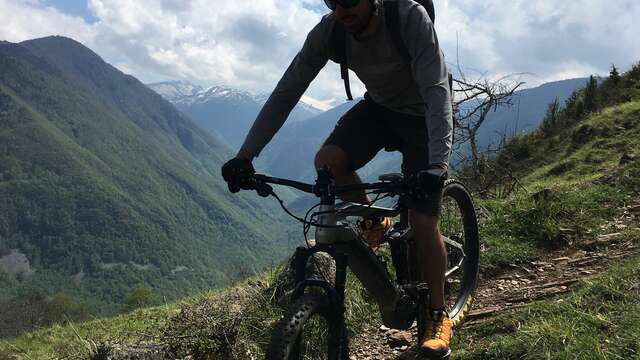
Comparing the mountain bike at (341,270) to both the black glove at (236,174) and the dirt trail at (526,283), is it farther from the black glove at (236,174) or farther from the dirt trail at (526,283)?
the dirt trail at (526,283)

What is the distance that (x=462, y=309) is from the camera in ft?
17.9

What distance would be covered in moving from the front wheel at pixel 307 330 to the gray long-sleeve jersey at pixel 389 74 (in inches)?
52.5

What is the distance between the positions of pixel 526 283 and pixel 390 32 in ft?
12.9

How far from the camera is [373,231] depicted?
4539 mm

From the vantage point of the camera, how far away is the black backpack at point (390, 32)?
401 centimetres

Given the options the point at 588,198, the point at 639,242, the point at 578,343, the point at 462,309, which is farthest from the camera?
the point at 588,198

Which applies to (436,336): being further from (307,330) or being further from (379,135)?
(379,135)

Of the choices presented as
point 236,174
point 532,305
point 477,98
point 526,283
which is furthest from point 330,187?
point 477,98

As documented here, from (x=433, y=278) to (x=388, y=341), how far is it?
1575 mm

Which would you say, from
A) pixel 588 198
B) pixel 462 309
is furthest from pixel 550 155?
pixel 462 309

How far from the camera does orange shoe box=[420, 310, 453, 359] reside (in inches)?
165

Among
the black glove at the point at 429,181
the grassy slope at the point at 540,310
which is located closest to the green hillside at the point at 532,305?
the grassy slope at the point at 540,310

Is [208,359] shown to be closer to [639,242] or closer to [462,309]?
[462,309]

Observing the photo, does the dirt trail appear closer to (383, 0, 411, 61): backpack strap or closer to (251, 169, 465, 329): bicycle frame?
(251, 169, 465, 329): bicycle frame
